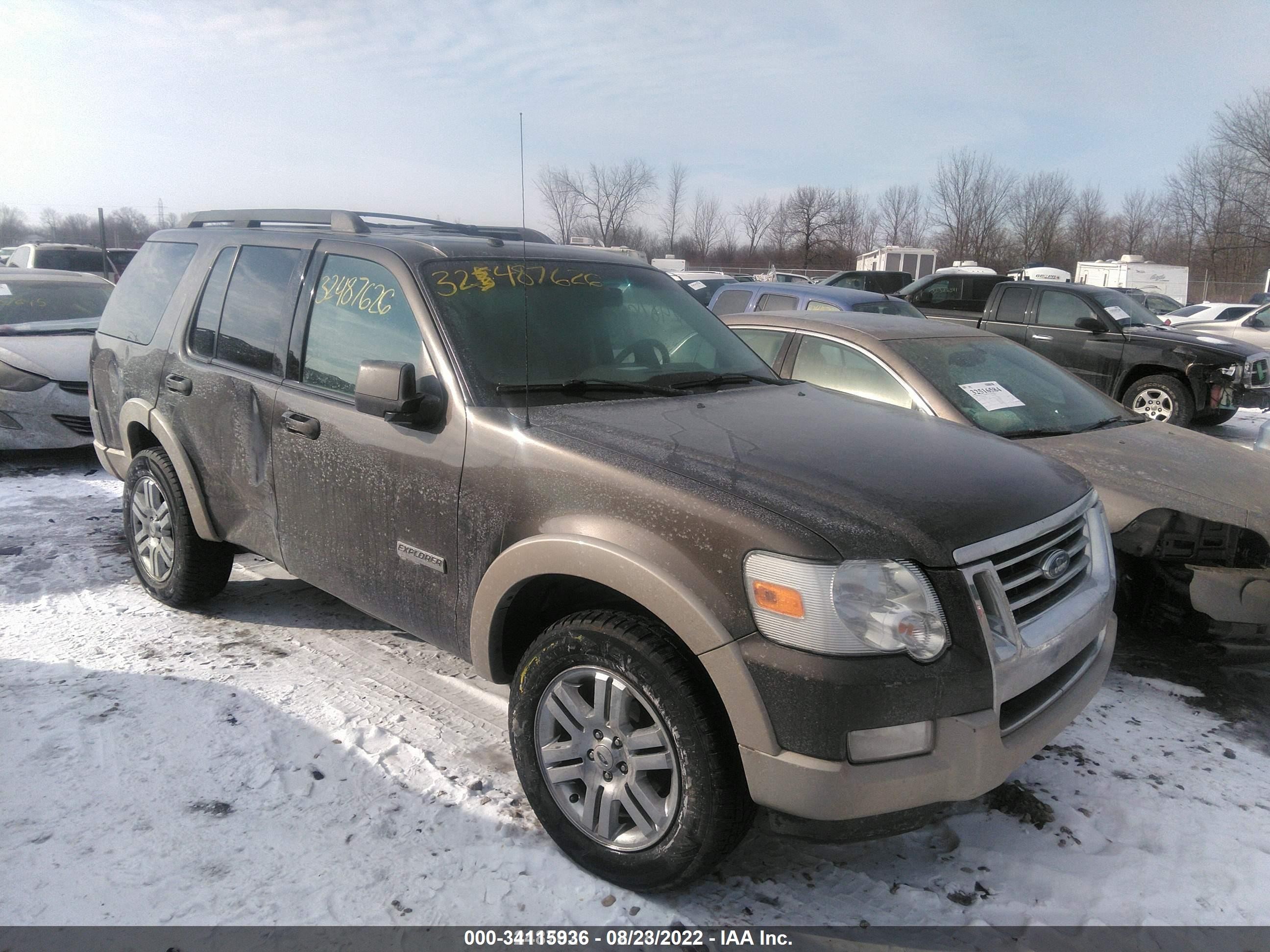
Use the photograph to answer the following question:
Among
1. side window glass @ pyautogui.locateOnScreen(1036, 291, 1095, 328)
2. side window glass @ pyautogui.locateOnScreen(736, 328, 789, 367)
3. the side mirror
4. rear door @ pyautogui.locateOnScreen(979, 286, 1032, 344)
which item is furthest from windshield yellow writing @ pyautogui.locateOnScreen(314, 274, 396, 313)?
side window glass @ pyautogui.locateOnScreen(1036, 291, 1095, 328)

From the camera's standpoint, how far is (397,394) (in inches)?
110

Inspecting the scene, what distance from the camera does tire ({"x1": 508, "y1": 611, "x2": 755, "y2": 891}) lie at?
226 cm

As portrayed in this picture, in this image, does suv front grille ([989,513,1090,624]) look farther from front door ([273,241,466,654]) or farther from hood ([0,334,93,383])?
hood ([0,334,93,383])

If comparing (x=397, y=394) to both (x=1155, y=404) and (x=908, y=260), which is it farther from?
(x=908, y=260)

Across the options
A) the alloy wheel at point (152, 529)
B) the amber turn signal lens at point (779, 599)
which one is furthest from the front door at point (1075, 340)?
the alloy wheel at point (152, 529)

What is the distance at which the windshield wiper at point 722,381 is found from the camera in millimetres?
3330

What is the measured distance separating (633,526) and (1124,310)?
10912mm

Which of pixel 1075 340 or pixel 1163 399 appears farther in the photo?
pixel 1075 340

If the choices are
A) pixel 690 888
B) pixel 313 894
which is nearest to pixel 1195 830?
pixel 690 888

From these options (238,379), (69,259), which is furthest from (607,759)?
(69,259)

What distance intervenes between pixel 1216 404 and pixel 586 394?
9.89m

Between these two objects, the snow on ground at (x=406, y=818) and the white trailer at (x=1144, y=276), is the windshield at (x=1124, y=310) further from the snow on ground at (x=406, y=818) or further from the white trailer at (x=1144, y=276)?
the white trailer at (x=1144, y=276)

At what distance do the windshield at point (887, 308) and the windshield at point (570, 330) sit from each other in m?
4.42

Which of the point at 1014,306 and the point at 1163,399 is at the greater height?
the point at 1014,306
